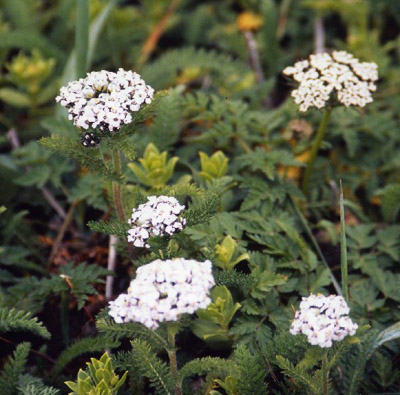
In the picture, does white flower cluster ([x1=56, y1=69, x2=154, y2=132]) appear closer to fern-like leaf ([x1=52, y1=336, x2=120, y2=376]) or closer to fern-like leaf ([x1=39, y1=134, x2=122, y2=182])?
fern-like leaf ([x1=39, y1=134, x2=122, y2=182])

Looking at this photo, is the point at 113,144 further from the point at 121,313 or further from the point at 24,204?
the point at 24,204

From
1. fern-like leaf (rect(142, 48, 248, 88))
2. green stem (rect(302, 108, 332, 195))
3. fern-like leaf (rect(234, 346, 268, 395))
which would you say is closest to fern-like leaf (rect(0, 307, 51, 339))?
fern-like leaf (rect(234, 346, 268, 395))

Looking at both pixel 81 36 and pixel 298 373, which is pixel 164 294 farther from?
pixel 81 36

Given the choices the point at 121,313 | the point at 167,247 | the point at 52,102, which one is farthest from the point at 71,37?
the point at 121,313

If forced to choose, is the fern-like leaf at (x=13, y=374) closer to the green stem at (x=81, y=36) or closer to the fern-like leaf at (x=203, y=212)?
the fern-like leaf at (x=203, y=212)

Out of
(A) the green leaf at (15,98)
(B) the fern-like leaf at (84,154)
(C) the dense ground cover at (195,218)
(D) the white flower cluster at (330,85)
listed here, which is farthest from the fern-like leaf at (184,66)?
(B) the fern-like leaf at (84,154)
